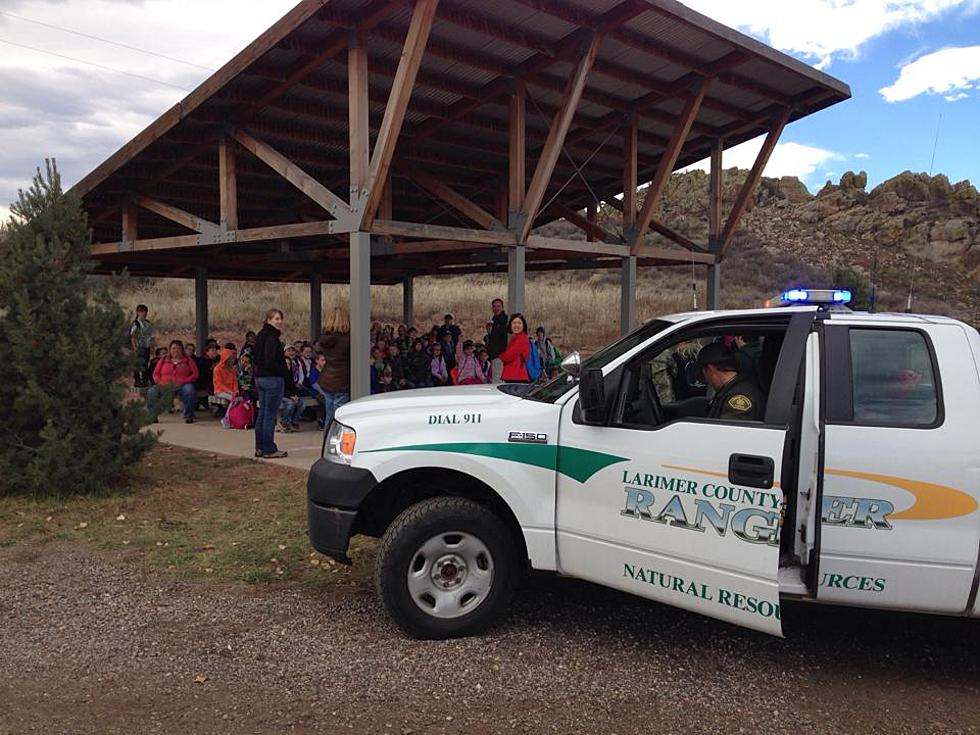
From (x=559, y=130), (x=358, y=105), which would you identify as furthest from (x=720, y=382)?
(x=559, y=130)

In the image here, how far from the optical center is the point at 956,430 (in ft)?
11.6

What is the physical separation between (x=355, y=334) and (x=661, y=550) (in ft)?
20.4

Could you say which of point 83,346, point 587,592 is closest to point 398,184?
point 83,346

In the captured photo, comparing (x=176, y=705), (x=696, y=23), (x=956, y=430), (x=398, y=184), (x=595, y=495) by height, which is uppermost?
(x=696, y=23)

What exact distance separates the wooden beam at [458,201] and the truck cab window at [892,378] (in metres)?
7.70

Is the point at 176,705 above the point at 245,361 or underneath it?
underneath

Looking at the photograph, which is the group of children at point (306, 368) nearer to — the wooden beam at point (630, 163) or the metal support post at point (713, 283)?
the wooden beam at point (630, 163)

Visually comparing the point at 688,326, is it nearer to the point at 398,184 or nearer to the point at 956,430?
the point at 956,430

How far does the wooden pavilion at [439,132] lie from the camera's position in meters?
9.29

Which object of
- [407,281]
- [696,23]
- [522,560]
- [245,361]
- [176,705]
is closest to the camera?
[176,705]

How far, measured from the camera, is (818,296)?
13.3ft

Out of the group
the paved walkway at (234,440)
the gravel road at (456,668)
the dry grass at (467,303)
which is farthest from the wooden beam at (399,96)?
the dry grass at (467,303)

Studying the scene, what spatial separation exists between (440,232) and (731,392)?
6.65 m

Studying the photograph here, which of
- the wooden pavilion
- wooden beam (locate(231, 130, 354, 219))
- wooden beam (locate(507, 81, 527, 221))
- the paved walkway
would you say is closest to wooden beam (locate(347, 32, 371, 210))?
the wooden pavilion
